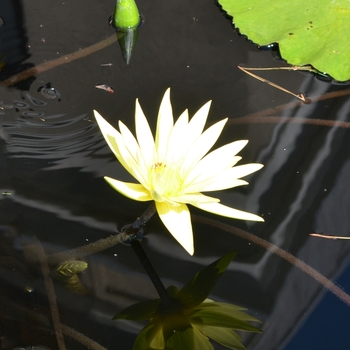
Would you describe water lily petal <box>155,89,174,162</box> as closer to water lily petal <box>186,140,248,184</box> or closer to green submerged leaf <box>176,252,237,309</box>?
water lily petal <box>186,140,248,184</box>

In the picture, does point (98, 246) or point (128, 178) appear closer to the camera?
point (98, 246)

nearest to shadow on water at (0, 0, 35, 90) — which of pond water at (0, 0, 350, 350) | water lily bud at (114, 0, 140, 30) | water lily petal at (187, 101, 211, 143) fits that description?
pond water at (0, 0, 350, 350)

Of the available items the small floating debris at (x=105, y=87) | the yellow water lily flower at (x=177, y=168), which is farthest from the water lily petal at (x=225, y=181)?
the small floating debris at (x=105, y=87)

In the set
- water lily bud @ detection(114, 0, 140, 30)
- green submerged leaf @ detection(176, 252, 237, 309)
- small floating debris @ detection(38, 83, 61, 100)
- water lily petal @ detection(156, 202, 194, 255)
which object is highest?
water lily bud @ detection(114, 0, 140, 30)

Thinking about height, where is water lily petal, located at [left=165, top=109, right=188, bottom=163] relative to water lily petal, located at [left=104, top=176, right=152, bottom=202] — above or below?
above

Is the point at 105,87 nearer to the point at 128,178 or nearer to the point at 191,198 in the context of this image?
the point at 128,178

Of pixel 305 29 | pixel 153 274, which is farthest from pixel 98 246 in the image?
pixel 305 29

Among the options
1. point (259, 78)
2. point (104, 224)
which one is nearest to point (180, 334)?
point (104, 224)
